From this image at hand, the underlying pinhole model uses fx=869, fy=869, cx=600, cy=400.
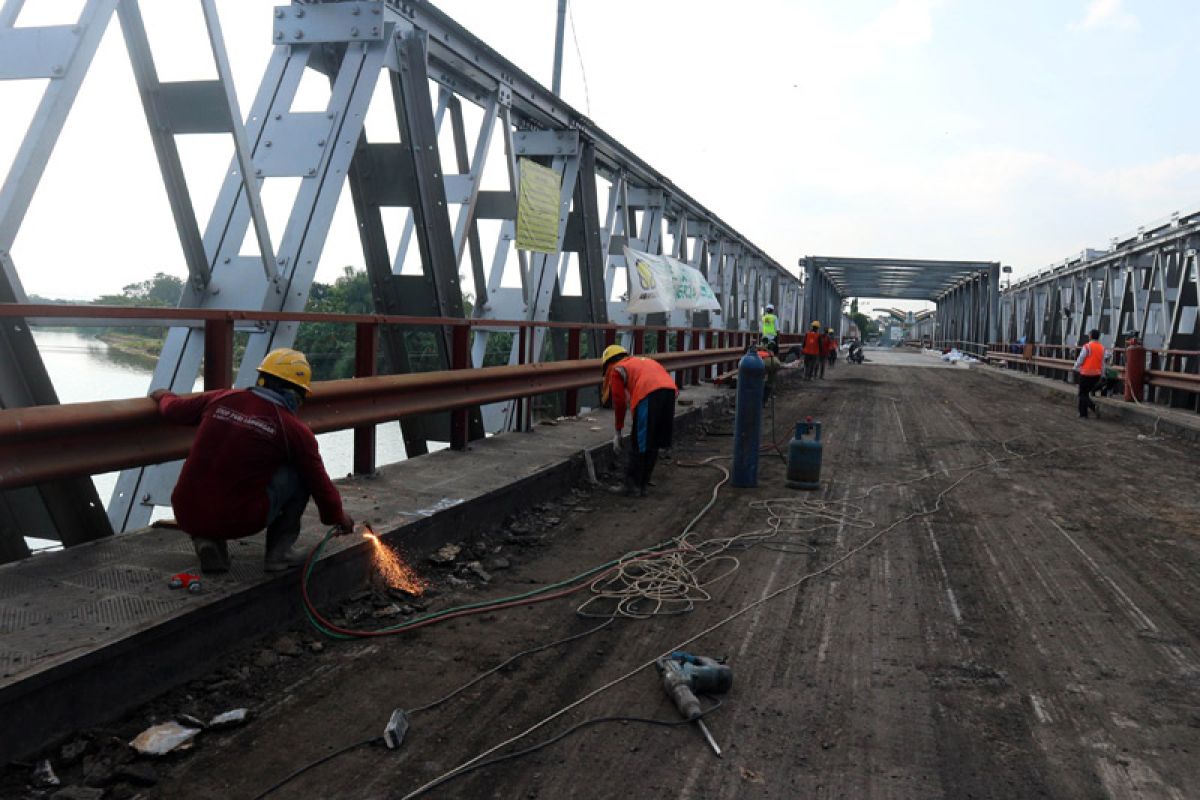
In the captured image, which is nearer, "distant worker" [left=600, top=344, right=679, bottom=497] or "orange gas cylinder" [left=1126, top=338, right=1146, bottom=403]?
"distant worker" [left=600, top=344, right=679, bottom=497]

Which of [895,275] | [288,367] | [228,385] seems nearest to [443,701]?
[288,367]

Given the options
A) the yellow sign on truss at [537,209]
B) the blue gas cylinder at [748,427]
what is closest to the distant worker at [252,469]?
the blue gas cylinder at [748,427]

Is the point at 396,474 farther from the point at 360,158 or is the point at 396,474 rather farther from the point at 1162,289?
the point at 1162,289

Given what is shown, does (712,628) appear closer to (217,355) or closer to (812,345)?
(217,355)

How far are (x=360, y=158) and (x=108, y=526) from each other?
4.58m

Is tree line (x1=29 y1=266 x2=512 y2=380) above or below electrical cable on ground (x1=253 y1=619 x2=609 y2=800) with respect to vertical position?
above

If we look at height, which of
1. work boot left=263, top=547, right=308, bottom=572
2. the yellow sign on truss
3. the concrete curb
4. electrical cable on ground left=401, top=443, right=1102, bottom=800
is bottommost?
electrical cable on ground left=401, top=443, right=1102, bottom=800

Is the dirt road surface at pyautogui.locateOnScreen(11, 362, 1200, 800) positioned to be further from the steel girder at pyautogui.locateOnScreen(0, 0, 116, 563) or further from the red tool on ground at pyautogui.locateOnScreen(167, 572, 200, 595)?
the steel girder at pyautogui.locateOnScreen(0, 0, 116, 563)

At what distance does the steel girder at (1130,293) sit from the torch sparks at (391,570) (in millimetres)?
18698

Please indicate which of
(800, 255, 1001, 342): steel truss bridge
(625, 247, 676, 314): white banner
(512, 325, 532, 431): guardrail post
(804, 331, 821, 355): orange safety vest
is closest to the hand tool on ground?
(512, 325, 532, 431): guardrail post

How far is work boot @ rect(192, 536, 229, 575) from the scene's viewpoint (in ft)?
13.0

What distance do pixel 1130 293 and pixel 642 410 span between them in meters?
21.7

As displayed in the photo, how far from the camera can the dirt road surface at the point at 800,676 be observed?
9.85 feet

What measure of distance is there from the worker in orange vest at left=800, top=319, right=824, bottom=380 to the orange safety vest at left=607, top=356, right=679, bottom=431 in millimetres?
19487
